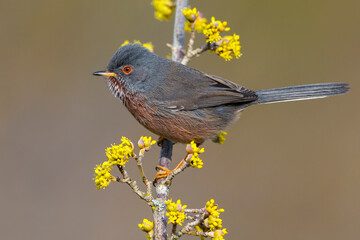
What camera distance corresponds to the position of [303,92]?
4.68m

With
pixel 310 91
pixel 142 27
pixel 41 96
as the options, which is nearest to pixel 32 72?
pixel 41 96

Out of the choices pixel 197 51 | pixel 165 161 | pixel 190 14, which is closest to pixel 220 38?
pixel 197 51

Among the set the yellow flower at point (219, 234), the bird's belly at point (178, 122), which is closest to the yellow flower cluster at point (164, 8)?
the bird's belly at point (178, 122)

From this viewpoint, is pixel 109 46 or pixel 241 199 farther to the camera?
pixel 109 46

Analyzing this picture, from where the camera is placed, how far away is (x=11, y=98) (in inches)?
278

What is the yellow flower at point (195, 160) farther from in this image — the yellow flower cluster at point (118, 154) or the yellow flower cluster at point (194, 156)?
the yellow flower cluster at point (118, 154)

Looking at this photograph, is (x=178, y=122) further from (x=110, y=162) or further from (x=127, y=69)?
(x=110, y=162)

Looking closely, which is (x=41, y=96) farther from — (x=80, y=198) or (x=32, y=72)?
(x=80, y=198)

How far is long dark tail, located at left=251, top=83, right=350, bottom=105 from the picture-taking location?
15.1ft

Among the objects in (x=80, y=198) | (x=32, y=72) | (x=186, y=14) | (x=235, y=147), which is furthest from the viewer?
(x=32, y=72)

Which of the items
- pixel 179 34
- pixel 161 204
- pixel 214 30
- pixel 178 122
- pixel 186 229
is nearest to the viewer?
pixel 186 229

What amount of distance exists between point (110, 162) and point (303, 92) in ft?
8.14

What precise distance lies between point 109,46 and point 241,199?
3.60 metres

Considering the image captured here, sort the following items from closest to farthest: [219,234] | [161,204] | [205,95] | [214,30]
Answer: [219,234] → [161,204] → [214,30] → [205,95]
